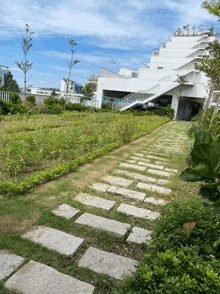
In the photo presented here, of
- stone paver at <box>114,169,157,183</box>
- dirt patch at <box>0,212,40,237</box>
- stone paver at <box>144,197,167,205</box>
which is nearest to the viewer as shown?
dirt patch at <box>0,212,40,237</box>

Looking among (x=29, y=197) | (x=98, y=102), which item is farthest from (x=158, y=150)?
(x=98, y=102)

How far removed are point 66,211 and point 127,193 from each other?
46.6 inches

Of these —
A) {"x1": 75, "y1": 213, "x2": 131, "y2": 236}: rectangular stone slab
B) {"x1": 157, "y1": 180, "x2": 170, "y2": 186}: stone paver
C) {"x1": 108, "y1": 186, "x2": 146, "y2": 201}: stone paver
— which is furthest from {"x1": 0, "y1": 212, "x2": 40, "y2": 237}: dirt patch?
{"x1": 157, "y1": 180, "x2": 170, "y2": 186}: stone paver

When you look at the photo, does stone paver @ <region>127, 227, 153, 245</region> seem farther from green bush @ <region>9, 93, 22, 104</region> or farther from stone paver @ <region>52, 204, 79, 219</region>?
green bush @ <region>9, 93, 22, 104</region>

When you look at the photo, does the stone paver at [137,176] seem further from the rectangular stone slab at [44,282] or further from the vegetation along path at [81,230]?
the rectangular stone slab at [44,282]

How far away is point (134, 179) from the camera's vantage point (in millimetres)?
4465

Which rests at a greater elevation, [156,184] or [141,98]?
[141,98]

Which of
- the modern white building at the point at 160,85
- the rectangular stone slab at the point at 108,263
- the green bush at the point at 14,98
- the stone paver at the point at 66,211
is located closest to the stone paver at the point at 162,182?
the stone paver at the point at 66,211

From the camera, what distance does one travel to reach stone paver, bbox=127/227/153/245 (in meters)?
2.45

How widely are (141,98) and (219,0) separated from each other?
1699 cm

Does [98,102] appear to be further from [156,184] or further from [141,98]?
[156,184]

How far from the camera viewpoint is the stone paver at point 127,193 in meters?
3.63

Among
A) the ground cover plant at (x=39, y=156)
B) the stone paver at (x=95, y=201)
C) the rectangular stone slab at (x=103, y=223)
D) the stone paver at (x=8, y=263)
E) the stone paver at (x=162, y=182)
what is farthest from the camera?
the stone paver at (x=162, y=182)

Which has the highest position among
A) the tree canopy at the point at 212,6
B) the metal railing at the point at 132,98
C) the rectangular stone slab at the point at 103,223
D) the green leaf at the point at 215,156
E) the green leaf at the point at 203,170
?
the tree canopy at the point at 212,6
